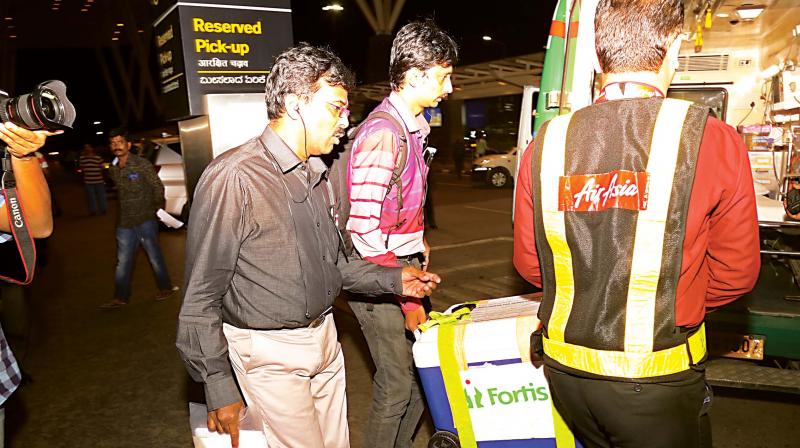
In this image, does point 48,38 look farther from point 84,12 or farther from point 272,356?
point 272,356

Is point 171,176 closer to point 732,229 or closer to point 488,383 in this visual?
point 488,383

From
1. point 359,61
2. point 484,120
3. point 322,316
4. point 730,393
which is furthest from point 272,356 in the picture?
point 359,61

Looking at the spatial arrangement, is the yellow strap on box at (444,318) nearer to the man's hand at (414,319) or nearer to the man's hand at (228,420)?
the man's hand at (414,319)

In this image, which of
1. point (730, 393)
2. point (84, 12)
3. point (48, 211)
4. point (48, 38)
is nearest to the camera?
point (48, 211)

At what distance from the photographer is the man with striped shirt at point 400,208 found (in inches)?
107

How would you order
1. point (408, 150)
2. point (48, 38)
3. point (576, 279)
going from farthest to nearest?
point (48, 38)
point (408, 150)
point (576, 279)

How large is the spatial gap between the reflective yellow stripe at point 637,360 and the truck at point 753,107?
64.9 inches

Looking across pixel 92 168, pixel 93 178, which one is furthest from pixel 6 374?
pixel 93 178

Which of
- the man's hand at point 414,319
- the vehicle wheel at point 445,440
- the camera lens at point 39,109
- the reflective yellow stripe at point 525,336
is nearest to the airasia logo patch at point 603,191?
the reflective yellow stripe at point 525,336

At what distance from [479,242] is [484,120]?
29312 mm

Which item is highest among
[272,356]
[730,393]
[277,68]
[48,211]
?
[277,68]

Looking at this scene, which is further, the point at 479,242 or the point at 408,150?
the point at 479,242

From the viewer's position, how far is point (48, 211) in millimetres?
2137

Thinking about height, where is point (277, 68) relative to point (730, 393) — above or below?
above
